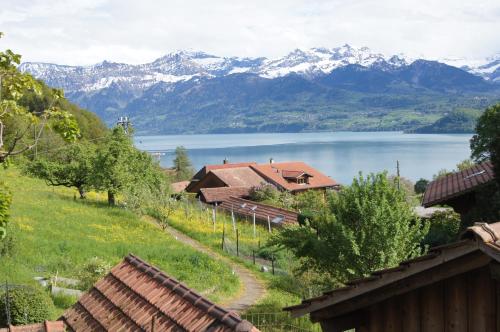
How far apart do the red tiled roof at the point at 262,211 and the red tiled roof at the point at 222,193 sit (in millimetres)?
2081

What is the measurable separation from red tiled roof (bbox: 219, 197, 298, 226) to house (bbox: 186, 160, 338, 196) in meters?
10.2

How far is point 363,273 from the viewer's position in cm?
1473

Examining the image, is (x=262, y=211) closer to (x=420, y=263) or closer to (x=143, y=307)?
(x=143, y=307)

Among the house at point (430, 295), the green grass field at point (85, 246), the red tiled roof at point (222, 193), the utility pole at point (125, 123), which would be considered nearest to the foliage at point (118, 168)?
the utility pole at point (125, 123)

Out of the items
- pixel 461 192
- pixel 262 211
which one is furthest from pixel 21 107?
pixel 262 211

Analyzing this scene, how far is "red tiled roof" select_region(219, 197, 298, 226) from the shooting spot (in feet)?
136

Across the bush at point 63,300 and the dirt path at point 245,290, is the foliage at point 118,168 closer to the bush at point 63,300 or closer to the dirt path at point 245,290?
the dirt path at point 245,290

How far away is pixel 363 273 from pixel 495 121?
65.4 feet

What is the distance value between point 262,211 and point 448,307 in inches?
1650

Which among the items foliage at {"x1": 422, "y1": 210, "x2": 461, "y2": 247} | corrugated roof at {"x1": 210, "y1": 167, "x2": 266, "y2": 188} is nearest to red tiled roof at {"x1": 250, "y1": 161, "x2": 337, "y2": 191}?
corrugated roof at {"x1": 210, "y1": 167, "x2": 266, "y2": 188}

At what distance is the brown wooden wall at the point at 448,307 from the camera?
17.1ft

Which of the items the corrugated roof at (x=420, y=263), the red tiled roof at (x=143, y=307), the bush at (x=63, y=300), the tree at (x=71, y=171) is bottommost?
the bush at (x=63, y=300)

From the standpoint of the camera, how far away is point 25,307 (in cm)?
1256

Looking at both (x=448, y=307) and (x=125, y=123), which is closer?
(x=448, y=307)
